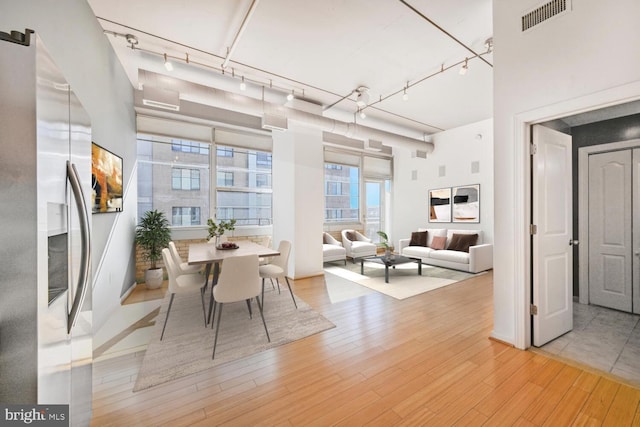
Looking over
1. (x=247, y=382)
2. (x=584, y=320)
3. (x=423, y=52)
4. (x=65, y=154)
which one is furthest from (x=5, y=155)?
(x=584, y=320)

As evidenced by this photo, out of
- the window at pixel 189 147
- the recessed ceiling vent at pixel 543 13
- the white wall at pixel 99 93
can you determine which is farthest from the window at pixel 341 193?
the recessed ceiling vent at pixel 543 13

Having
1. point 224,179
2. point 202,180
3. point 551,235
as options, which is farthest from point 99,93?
point 551,235

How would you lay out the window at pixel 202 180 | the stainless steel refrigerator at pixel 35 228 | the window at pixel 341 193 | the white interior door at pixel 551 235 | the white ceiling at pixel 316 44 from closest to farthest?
the stainless steel refrigerator at pixel 35 228
the white interior door at pixel 551 235
the white ceiling at pixel 316 44
the window at pixel 202 180
the window at pixel 341 193

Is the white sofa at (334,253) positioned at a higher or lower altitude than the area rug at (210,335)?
higher

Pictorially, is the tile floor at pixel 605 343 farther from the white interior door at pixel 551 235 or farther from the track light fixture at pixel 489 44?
the track light fixture at pixel 489 44

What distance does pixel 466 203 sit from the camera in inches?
260

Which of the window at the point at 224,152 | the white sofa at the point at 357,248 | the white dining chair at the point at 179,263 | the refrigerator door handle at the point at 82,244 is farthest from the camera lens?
the white sofa at the point at 357,248

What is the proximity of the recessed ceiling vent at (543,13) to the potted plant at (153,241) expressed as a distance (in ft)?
18.3

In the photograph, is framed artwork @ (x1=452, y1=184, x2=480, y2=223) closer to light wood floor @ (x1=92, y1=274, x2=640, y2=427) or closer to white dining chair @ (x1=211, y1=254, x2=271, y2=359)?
light wood floor @ (x1=92, y1=274, x2=640, y2=427)

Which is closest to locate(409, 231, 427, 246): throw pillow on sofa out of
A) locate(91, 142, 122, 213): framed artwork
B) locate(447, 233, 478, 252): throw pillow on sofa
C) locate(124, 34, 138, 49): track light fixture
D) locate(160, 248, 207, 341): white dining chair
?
locate(447, 233, 478, 252): throw pillow on sofa

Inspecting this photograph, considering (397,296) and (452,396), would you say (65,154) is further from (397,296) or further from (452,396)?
(397,296)

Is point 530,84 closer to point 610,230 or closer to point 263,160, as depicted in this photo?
point 610,230

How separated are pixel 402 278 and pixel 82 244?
4.90m

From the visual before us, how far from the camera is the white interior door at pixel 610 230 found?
3.19m
